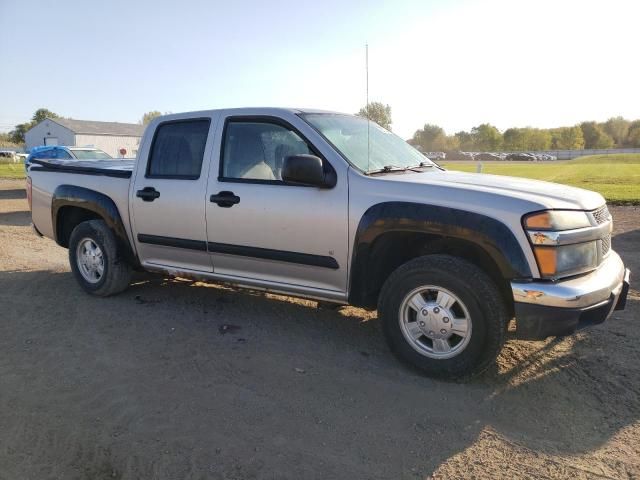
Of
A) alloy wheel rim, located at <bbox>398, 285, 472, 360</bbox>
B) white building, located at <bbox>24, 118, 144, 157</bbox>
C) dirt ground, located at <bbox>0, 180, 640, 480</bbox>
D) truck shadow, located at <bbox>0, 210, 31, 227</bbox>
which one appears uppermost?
white building, located at <bbox>24, 118, 144, 157</bbox>

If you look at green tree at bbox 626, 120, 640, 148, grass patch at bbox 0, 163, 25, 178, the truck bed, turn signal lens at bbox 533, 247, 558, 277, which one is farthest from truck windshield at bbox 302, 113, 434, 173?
green tree at bbox 626, 120, 640, 148

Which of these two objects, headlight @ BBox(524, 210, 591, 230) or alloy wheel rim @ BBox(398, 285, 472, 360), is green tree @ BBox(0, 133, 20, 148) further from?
headlight @ BBox(524, 210, 591, 230)

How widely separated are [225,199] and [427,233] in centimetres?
177

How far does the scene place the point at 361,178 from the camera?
379 centimetres

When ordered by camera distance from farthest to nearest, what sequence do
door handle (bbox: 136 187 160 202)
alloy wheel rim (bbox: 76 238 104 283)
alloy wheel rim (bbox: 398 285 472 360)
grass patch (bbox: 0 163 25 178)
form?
grass patch (bbox: 0 163 25 178)
alloy wheel rim (bbox: 76 238 104 283)
door handle (bbox: 136 187 160 202)
alloy wheel rim (bbox: 398 285 472 360)

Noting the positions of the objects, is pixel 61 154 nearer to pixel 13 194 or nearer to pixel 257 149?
pixel 13 194

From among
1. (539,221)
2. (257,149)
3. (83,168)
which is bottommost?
(539,221)

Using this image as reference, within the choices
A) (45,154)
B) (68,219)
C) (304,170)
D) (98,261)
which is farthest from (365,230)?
(45,154)

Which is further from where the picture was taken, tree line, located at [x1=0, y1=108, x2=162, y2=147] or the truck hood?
tree line, located at [x1=0, y1=108, x2=162, y2=147]

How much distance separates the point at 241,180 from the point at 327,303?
1.27 meters

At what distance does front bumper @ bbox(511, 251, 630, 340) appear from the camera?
3143 mm

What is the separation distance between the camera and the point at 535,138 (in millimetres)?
111500

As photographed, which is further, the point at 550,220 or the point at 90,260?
the point at 90,260

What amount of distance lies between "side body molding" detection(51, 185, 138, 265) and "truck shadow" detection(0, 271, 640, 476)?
683 mm
